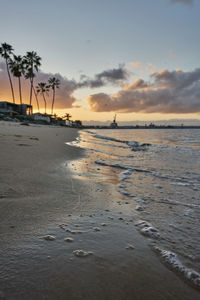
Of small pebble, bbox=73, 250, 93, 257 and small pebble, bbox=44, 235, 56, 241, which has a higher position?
small pebble, bbox=44, 235, 56, 241

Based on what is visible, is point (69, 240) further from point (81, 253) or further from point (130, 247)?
point (130, 247)

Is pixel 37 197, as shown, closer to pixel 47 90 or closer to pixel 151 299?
pixel 151 299

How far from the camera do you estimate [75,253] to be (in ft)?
4.98

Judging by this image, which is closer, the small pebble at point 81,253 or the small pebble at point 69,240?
the small pebble at point 81,253

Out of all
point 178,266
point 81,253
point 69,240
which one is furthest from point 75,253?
point 178,266

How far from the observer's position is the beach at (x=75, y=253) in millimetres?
1145

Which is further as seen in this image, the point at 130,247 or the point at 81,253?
the point at 130,247

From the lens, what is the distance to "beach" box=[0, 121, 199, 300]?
3.76 ft

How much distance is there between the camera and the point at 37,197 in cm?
255

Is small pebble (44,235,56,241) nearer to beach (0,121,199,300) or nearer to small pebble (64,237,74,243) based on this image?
beach (0,121,199,300)

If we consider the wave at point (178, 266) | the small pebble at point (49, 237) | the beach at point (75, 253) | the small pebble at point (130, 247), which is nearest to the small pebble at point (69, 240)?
the beach at point (75, 253)

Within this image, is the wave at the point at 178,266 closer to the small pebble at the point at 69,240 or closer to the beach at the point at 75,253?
the beach at the point at 75,253

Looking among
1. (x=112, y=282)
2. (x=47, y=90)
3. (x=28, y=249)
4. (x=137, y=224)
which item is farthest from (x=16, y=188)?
(x=47, y=90)

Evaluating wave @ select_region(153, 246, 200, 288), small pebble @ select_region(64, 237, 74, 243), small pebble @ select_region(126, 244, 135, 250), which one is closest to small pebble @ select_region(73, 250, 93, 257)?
small pebble @ select_region(64, 237, 74, 243)
